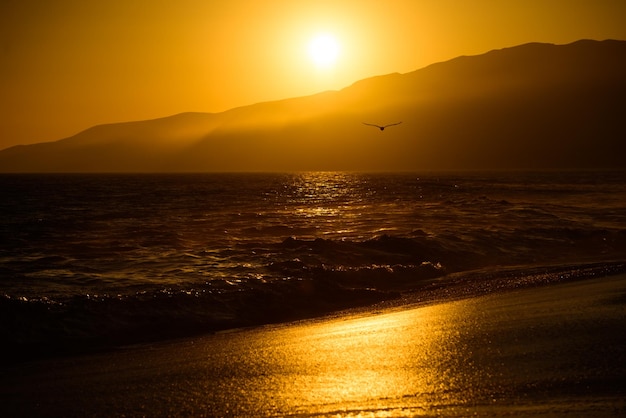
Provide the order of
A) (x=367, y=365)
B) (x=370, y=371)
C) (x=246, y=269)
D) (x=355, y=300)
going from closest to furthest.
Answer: (x=370, y=371)
(x=367, y=365)
(x=355, y=300)
(x=246, y=269)

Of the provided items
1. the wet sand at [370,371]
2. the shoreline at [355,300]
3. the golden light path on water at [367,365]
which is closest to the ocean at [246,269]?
the shoreline at [355,300]

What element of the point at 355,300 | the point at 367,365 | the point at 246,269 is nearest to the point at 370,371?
the point at 367,365

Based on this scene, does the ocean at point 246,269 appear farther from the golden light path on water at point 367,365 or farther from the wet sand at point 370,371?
the golden light path on water at point 367,365

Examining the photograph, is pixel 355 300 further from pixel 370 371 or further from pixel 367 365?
pixel 370 371

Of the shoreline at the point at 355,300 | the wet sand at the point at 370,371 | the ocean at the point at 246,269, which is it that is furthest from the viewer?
the ocean at the point at 246,269

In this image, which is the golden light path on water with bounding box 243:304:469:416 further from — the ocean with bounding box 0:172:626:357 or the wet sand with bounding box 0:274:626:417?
the ocean with bounding box 0:172:626:357

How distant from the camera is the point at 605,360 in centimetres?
652

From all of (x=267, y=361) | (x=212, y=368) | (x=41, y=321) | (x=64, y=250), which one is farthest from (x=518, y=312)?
(x=64, y=250)

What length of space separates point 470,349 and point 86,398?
13.8 feet

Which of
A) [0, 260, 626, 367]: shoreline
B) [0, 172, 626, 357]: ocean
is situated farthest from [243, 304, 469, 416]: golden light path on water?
[0, 172, 626, 357]: ocean

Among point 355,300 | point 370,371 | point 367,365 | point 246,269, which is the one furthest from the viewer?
point 246,269

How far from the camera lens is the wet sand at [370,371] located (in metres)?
5.69

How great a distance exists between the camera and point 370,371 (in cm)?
673

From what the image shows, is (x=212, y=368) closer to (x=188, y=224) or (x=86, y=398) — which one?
(x=86, y=398)
